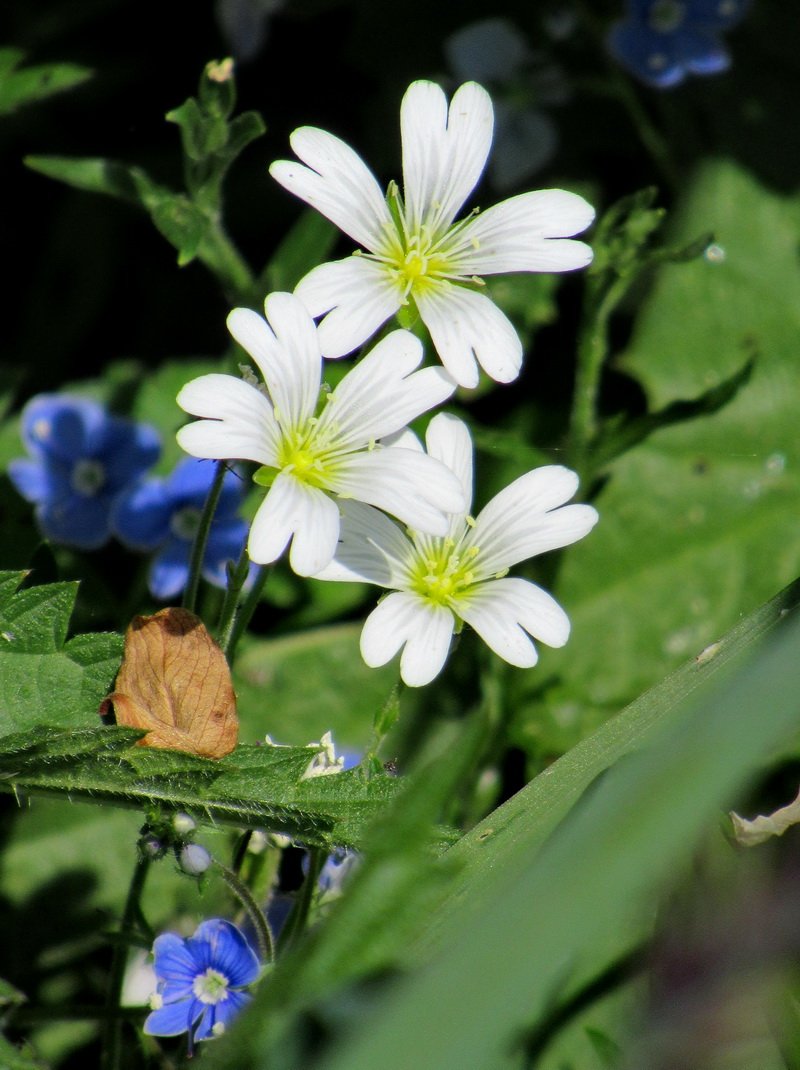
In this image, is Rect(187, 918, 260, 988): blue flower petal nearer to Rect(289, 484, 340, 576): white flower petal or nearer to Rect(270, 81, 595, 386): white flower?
Rect(289, 484, 340, 576): white flower petal

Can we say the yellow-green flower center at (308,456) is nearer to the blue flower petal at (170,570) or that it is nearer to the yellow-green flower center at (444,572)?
the yellow-green flower center at (444,572)

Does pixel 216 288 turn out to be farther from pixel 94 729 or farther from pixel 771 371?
pixel 94 729

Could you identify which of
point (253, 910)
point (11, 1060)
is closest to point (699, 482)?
point (253, 910)

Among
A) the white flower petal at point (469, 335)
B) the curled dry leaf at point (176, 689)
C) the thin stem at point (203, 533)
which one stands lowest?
the curled dry leaf at point (176, 689)

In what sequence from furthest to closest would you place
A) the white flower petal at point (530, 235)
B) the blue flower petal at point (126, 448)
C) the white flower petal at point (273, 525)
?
the blue flower petal at point (126, 448)
the white flower petal at point (530, 235)
the white flower petal at point (273, 525)

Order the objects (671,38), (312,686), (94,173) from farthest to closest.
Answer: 1. (671,38)
2. (312,686)
3. (94,173)

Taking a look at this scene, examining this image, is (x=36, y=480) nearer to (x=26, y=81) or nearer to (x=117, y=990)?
(x=26, y=81)

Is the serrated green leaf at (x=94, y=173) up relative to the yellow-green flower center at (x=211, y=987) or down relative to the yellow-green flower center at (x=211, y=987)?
up

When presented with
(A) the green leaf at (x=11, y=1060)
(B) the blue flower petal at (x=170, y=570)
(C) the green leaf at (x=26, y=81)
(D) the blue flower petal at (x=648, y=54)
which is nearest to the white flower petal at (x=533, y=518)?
(B) the blue flower petal at (x=170, y=570)
